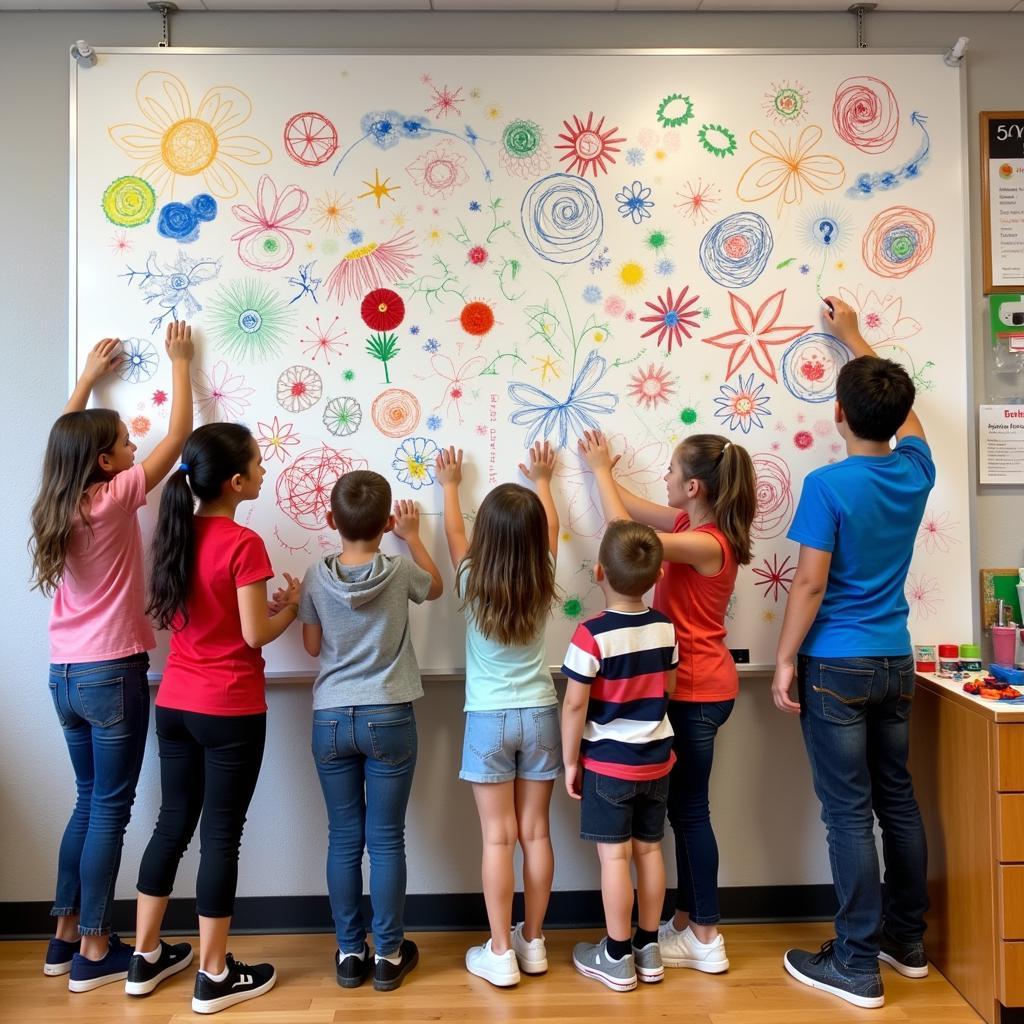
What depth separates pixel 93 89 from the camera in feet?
8.14

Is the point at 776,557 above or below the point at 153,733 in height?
above

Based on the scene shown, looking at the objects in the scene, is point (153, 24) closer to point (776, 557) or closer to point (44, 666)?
point (44, 666)

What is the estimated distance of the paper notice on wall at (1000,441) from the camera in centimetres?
257

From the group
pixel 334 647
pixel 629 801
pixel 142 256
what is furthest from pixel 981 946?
pixel 142 256

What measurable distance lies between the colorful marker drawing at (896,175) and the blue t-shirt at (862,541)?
0.84m

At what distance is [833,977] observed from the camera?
2.22 metres

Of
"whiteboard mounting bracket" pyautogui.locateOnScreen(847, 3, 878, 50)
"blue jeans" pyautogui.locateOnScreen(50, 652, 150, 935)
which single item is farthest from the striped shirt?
"whiteboard mounting bracket" pyautogui.locateOnScreen(847, 3, 878, 50)

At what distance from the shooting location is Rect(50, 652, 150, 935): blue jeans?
225cm

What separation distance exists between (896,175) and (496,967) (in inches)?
99.2

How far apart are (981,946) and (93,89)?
3.35m

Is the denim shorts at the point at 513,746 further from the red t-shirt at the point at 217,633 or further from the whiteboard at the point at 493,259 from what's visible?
the red t-shirt at the point at 217,633

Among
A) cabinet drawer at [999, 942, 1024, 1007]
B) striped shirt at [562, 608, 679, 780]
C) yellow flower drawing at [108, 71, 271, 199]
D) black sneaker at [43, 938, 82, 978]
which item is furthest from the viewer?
yellow flower drawing at [108, 71, 271, 199]

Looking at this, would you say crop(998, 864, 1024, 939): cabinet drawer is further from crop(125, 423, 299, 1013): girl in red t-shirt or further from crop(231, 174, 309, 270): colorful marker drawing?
crop(231, 174, 309, 270): colorful marker drawing

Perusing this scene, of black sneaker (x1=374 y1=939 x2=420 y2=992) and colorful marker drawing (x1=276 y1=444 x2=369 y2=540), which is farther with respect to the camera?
colorful marker drawing (x1=276 y1=444 x2=369 y2=540)
